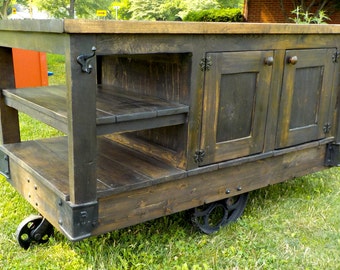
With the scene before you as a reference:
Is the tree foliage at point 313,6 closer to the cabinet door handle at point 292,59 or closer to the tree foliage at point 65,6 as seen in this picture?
the cabinet door handle at point 292,59

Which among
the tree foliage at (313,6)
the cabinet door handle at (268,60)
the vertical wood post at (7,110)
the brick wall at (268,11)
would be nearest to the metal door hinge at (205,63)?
the cabinet door handle at (268,60)

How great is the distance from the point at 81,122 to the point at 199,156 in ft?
2.67

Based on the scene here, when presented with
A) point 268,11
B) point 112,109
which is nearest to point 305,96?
point 112,109

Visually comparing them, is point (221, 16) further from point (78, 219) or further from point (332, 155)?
point (78, 219)

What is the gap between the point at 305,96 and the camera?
2.99 metres

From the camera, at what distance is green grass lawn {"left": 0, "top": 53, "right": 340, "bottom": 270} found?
253 cm

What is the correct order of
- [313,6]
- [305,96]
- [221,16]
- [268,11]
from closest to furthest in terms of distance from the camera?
1. [305,96]
2. [313,6]
3. [268,11]
4. [221,16]

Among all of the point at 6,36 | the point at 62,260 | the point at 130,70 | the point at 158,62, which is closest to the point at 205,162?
the point at 158,62

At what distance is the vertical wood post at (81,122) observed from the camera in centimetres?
183

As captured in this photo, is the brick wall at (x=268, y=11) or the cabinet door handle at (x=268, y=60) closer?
the cabinet door handle at (x=268, y=60)

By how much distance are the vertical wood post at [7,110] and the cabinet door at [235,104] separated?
4.33 ft

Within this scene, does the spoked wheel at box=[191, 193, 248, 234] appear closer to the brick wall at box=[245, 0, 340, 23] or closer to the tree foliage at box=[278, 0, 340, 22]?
the tree foliage at box=[278, 0, 340, 22]

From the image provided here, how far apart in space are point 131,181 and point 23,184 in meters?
0.77

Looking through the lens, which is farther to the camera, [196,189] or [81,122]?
[196,189]
